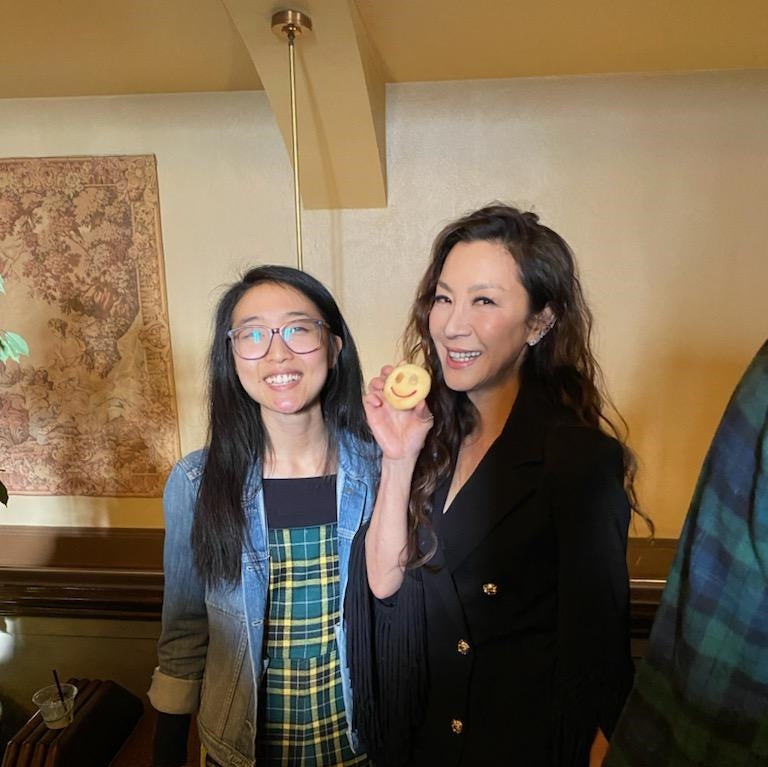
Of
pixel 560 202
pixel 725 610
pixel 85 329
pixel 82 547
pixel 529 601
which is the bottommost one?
pixel 82 547

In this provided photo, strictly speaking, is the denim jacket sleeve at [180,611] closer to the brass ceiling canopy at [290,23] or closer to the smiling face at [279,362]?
the smiling face at [279,362]

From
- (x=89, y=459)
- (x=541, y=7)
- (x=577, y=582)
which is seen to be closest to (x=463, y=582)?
(x=577, y=582)

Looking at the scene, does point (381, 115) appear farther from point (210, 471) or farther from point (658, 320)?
point (210, 471)

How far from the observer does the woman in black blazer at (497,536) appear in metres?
0.90

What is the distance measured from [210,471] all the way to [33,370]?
1636 mm

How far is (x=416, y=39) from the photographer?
1.68m

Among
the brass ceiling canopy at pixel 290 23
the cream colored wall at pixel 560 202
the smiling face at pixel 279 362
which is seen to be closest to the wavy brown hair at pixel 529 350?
the smiling face at pixel 279 362

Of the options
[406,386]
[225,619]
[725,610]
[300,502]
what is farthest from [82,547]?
[725,610]

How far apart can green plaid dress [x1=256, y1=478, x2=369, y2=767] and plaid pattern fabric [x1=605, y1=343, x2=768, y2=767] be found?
2.40 ft

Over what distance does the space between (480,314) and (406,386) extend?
18 centimetres

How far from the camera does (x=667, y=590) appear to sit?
1.81 feet

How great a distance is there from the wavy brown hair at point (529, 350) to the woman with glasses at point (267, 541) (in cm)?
18

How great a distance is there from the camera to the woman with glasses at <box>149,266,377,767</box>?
3.68 ft

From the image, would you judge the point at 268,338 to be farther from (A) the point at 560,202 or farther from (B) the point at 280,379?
(A) the point at 560,202
